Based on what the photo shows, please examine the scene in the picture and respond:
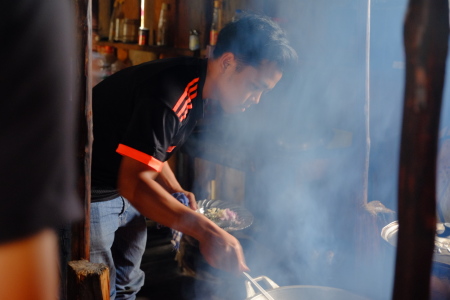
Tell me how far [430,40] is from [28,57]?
44.6 inches

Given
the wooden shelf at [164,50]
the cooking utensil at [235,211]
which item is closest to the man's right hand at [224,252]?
the cooking utensil at [235,211]

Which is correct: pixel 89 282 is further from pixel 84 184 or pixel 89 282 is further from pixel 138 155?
pixel 138 155

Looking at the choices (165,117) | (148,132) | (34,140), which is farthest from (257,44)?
(34,140)

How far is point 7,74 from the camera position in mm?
1260

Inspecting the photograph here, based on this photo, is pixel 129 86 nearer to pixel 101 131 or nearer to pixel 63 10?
pixel 101 131

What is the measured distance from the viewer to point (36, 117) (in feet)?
4.27

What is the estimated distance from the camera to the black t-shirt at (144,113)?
2002mm

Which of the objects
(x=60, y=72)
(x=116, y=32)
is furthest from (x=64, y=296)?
(x=116, y=32)

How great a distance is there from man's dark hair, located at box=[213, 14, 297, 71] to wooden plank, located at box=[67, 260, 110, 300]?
1.38 m

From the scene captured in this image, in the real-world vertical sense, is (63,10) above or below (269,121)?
above

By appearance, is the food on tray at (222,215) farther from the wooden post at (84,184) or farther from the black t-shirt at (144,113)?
the wooden post at (84,184)

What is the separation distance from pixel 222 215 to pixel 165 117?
1.55 meters

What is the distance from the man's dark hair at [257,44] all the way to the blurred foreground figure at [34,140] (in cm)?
111

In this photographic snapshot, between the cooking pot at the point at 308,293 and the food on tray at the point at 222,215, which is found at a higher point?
the cooking pot at the point at 308,293
